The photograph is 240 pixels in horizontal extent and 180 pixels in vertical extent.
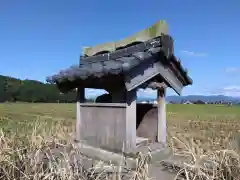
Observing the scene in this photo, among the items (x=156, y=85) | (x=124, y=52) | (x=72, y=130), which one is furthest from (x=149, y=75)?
(x=72, y=130)

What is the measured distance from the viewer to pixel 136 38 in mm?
3615

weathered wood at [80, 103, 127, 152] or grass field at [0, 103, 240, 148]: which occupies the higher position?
weathered wood at [80, 103, 127, 152]

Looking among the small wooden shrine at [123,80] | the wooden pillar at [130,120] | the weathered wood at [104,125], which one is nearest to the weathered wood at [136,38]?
the small wooden shrine at [123,80]

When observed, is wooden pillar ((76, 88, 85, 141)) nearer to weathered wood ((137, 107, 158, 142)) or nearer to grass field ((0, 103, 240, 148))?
grass field ((0, 103, 240, 148))

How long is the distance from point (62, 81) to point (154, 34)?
5.26ft

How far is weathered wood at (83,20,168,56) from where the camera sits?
3.29 metres

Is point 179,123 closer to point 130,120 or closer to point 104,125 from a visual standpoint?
point 104,125

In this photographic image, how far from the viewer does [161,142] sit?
149 inches

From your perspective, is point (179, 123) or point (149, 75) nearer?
point (149, 75)

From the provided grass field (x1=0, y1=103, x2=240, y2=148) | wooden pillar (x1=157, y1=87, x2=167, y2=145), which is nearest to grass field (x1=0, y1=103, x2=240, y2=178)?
grass field (x1=0, y1=103, x2=240, y2=148)

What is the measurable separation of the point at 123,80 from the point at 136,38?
29.4 inches

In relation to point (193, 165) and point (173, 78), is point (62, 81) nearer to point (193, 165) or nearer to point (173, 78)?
point (173, 78)

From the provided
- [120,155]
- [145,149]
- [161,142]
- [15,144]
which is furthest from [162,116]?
[15,144]

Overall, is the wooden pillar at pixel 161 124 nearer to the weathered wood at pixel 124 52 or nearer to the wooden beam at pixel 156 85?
the wooden beam at pixel 156 85
